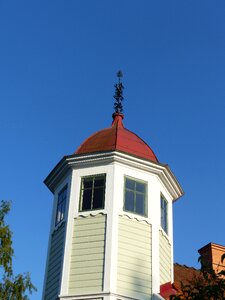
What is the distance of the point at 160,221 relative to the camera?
1598 centimetres

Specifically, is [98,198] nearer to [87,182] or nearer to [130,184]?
[87,182]

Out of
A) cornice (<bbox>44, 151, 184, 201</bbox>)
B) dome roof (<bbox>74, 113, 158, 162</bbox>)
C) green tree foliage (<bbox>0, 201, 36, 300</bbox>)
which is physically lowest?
green tree foliage (<bbox>0, 201, 36, 300</bbox>)

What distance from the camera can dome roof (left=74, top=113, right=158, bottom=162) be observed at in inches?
647

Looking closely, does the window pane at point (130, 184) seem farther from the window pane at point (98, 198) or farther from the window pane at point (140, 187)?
the window pane at point (98, 198)

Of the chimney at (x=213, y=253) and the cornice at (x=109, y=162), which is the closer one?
the cornice at (x=109, y=162)

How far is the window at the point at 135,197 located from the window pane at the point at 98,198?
0.70m

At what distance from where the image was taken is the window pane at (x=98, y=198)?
50.5ft

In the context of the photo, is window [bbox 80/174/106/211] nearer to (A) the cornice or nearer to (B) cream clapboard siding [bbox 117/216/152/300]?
(A) the cornice

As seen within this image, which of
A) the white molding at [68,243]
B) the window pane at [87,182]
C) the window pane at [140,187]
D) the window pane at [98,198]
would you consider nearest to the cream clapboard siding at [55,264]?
the white molding at [68,243]

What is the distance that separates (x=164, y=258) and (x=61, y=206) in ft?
11.7

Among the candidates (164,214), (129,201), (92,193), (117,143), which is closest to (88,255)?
(92,193)

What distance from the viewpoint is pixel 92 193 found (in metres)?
15.7

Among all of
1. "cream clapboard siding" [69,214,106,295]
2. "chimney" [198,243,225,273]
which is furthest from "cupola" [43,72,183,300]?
"chimney" [198,243,225,273]

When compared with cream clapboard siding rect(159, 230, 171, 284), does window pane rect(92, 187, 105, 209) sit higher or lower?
higher
